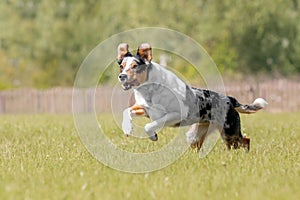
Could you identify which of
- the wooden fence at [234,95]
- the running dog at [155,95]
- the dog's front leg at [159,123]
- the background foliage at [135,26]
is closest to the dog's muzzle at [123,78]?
the running dog at [155,95]

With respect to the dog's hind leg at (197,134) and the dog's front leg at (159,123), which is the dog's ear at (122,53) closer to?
the dog's front leg at (159,123)

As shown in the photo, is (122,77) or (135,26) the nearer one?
(122,77)

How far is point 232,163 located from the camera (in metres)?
8.13

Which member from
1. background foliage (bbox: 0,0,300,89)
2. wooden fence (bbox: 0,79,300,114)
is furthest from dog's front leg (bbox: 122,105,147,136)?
background foliage (bbox: 0,0,300,89)

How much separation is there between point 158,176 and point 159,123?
146cm

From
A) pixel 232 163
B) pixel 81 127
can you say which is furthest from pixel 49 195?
pixel 81 127

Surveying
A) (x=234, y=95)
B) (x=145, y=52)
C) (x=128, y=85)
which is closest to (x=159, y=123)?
(x=128, y=85)

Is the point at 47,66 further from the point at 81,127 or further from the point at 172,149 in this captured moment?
the point at 172,149

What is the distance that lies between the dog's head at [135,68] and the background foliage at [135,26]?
37659 millimetres

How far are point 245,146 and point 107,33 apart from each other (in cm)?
4468

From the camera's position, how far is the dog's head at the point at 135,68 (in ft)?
27.6

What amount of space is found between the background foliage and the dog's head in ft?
124

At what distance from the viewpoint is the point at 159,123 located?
8.48 metres

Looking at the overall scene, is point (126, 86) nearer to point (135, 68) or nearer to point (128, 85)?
point (128, 85)
